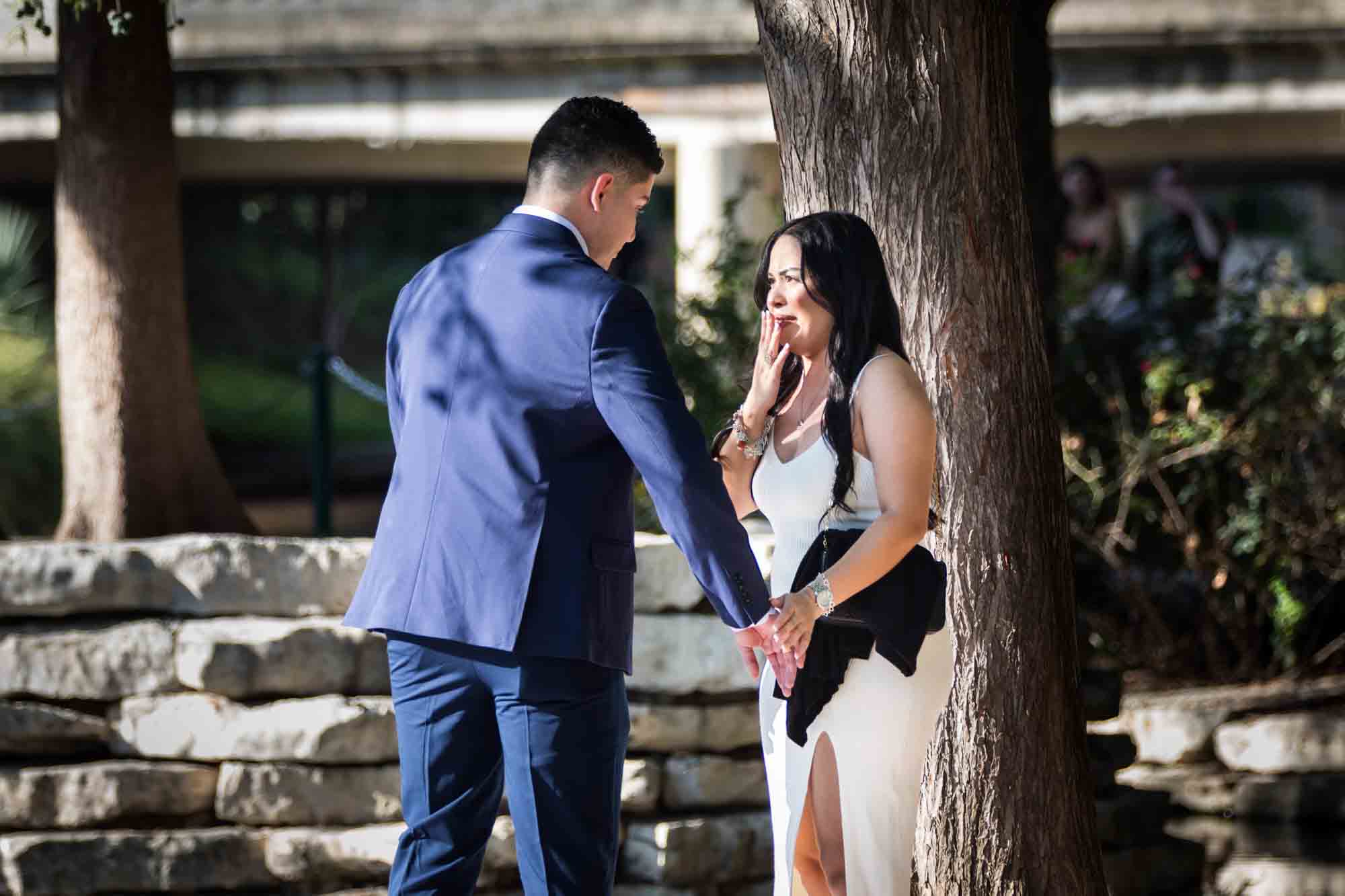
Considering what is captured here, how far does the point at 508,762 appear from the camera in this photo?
3.49 m

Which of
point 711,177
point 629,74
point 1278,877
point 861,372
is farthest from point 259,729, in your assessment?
point 629,74

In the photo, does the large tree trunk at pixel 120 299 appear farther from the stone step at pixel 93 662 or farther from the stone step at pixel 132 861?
the stone step at pixel 132 861

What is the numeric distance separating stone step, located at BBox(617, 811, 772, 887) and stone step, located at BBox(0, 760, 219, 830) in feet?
4.70

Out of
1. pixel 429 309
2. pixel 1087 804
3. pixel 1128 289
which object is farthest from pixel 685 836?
pixel 1128 289

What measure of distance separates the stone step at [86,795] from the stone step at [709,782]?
4.99ft

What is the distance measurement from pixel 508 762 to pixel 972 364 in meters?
1.53

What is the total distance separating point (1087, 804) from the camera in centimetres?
447

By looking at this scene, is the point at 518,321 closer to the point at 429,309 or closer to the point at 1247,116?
the point at 429,309

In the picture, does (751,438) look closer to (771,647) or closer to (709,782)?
(771,647)

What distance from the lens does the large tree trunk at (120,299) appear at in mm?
6473

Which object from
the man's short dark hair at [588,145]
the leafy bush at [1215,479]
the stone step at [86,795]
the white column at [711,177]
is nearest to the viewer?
the man's short dark hair at [588,145]

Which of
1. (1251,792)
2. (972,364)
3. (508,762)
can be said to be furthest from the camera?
(1251,792)

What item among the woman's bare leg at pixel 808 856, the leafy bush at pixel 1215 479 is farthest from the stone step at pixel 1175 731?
the woman's bare leg at pixel 808 856

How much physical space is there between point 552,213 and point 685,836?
8.51 feet
